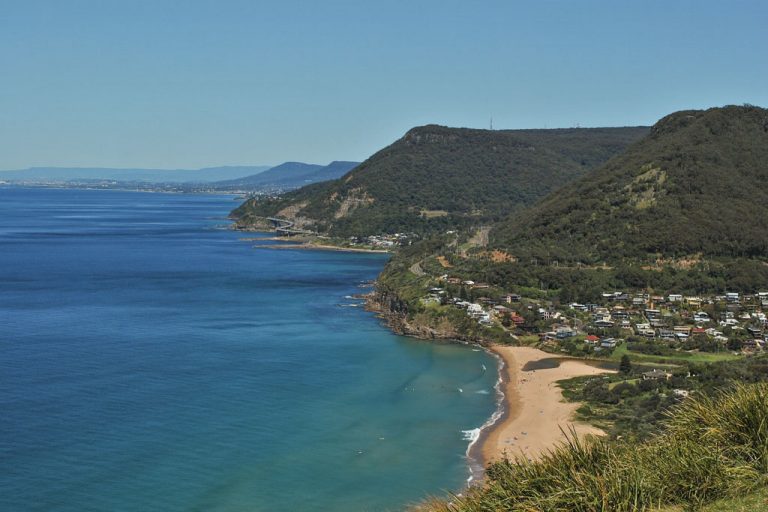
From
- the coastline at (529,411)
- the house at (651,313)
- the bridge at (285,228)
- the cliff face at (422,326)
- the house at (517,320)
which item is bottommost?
the coastline at (529,411)

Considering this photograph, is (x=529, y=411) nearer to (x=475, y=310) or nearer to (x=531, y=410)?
(x=531, y=410)

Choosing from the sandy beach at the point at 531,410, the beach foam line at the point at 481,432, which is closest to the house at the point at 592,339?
the sandy beach at the point at 531,410

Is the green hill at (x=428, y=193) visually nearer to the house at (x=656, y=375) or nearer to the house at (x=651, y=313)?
the house at (x=651, y=313)

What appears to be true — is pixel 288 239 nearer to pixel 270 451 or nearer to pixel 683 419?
pixel 270 451

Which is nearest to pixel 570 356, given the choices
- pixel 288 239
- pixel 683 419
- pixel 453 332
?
pixel 453 332

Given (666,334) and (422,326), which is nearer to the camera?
(666,334)

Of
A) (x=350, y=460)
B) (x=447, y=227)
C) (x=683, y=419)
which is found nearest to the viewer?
(x=683, y=419)

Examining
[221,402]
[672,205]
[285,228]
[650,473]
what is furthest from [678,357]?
[285,228]
